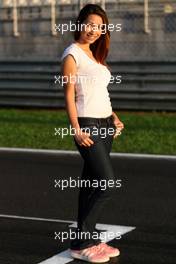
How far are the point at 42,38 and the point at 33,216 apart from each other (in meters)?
9.88

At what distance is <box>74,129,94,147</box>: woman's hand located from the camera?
595 cm

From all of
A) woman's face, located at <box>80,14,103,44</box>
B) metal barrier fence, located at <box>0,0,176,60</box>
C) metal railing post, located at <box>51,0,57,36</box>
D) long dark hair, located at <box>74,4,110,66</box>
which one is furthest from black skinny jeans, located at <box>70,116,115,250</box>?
metal railing post, located at <box>51,0,57,36</box>

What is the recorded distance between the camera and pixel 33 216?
26.3 feet

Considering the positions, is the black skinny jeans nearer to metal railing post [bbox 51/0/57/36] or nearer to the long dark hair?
the long dark hair

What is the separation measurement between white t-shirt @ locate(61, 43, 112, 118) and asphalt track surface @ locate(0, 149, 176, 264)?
1194 millimetres

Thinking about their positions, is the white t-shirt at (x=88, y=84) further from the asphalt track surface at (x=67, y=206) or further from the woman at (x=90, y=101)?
the asphalt track surface at (x=67, y=206)

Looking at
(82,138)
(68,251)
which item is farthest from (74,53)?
(68,251)

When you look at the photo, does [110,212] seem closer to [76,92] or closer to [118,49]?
[76,92]

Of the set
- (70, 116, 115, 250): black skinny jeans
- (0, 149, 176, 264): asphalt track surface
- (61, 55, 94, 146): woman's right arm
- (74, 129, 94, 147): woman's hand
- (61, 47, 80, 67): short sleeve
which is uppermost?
(61, 47, 80, 67): short sleeve

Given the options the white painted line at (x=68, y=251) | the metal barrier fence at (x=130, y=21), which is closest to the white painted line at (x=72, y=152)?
the white painted line at (x=68, y=251)

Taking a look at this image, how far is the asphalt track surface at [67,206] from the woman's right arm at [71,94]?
3.39 ft

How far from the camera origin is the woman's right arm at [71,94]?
5.92m

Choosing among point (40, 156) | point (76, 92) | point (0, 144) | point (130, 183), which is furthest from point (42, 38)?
point (76, 92)

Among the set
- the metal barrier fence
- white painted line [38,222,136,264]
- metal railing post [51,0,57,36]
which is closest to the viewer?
white painted line [38,222,136,264]
